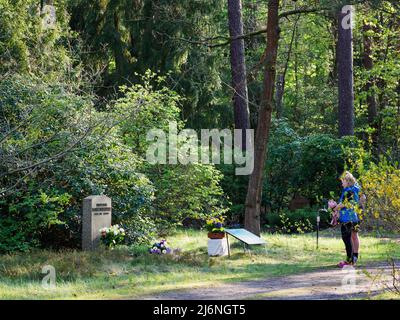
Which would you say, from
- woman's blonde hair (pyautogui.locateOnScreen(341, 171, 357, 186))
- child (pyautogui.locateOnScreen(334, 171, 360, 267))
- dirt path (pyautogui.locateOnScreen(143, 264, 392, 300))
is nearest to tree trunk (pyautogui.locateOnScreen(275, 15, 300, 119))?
child (pyautogui.locateOnScreen(334, 171, 360, 267))

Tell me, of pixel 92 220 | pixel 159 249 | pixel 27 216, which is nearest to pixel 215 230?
pixel 159 249

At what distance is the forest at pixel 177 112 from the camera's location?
14711 mm

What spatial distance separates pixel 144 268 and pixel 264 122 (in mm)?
5232

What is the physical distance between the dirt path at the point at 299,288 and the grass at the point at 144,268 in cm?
48

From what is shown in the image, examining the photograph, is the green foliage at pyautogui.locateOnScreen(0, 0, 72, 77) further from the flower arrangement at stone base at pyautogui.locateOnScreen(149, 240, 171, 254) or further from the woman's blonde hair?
the woman's blonde hair

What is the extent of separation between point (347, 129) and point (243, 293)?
52.0 ft

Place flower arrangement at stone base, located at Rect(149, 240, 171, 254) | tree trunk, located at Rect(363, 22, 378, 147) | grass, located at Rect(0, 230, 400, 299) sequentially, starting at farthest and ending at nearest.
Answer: tree trunk, located at Rect(363, 22, 378, 147), flower arrangement at stone base, located at Rect(149, 240, 171, 254), grass, located at Rect(0, 230, 400, 299)

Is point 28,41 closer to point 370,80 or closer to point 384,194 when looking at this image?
point 384,194

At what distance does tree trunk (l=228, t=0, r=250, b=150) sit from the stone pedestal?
978 centimetres

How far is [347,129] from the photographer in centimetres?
2508

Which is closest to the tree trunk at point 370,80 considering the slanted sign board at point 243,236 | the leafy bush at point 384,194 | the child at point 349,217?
the slanted sign board at point 243,236

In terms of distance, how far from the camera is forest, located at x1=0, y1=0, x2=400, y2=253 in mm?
14711
